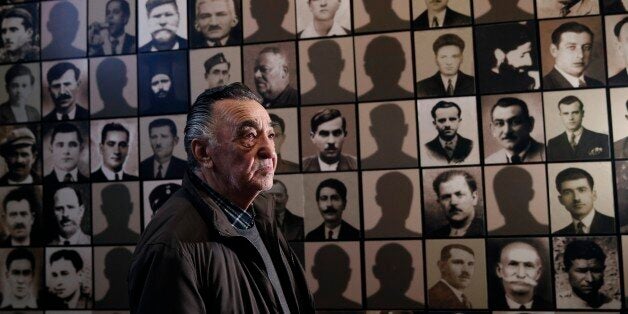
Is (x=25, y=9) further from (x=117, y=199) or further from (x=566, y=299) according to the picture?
(x=566, y=299)

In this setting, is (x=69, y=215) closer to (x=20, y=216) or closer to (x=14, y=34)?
(x=20, y=216)

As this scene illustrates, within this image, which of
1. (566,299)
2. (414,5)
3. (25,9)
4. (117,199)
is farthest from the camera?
(25,9)

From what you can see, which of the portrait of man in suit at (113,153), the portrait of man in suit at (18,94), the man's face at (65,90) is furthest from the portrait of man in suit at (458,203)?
the portrait of man in suit at (18,94)

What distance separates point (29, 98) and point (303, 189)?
1321 mm

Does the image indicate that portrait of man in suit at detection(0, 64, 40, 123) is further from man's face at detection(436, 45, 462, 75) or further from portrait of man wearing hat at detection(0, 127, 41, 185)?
man's face at detection(436, 45, 462, 75)

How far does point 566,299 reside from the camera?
6.41 ft

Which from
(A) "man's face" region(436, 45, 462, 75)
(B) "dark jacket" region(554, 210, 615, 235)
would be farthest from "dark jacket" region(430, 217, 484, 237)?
(A) "man's face" region(436, 45, 462, 75)

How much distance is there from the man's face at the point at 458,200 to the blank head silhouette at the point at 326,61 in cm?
62

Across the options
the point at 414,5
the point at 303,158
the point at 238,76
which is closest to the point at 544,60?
the point at 414,5

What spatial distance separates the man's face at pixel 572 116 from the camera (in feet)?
6.51

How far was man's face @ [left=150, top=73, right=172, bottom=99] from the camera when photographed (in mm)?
2252

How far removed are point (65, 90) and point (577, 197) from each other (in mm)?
2173

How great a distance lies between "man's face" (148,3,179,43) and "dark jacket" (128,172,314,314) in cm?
119

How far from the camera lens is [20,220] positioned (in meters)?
A: 2.33
